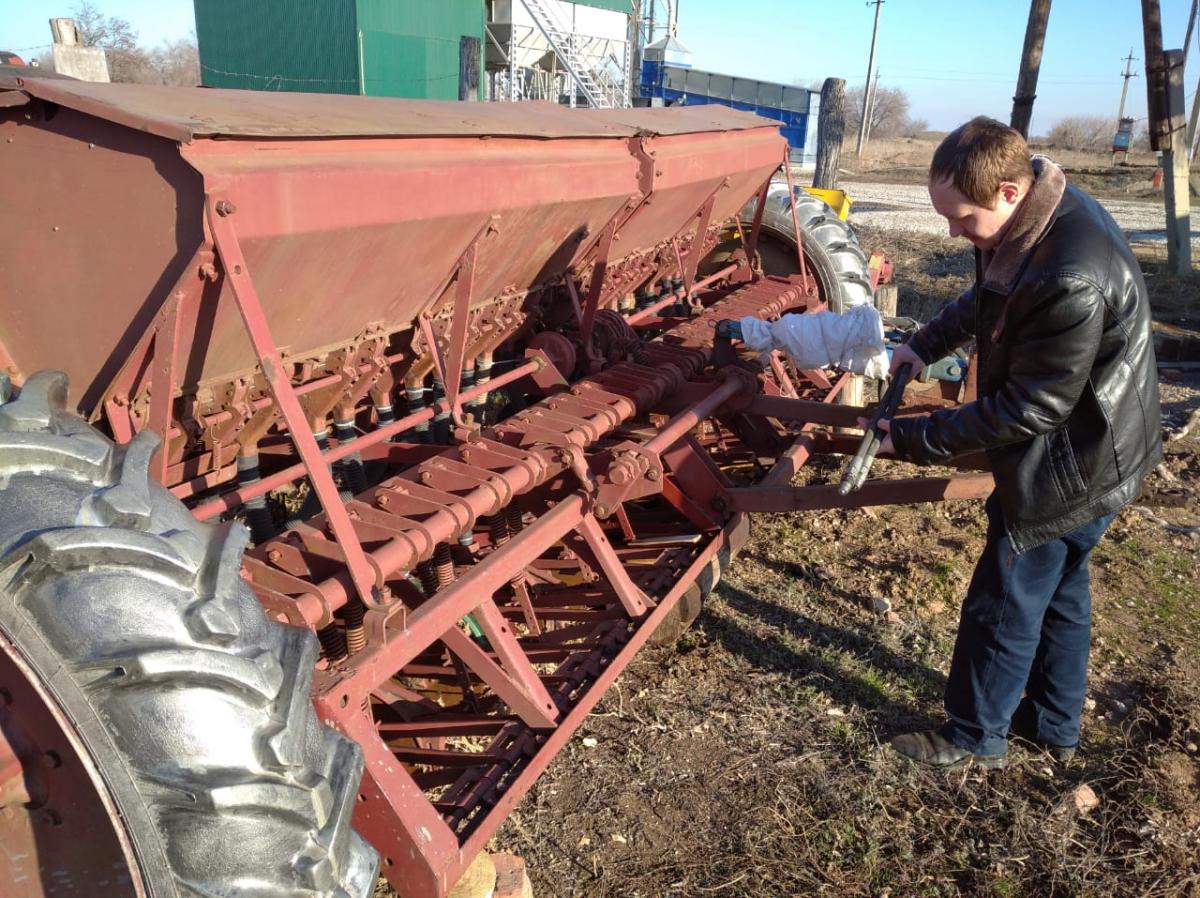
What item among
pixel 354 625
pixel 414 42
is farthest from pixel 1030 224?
pixel 414 42

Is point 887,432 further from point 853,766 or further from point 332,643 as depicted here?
point 332,643

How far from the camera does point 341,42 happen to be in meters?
20.7

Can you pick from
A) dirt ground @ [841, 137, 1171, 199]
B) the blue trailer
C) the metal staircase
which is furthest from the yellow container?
the blue trailer

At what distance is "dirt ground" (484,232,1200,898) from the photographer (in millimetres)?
2602

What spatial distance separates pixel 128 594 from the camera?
4.72 feet

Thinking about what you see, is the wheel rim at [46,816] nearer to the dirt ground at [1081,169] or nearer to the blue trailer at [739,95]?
the dirt ground at [1081,169]

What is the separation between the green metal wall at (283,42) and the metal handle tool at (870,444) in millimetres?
20085

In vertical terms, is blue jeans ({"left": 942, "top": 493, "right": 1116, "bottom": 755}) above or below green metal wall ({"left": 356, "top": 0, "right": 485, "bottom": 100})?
below

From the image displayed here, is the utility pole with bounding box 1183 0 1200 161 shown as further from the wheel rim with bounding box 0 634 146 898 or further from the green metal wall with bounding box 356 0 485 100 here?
the wheel rim with bounding box 0 634 146 898

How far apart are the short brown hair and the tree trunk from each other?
8.17m

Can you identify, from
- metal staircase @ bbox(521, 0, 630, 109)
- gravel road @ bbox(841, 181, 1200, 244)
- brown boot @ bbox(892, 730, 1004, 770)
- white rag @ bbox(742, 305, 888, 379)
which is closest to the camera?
brown boot @ bbox(892, 730, 1004, 770)

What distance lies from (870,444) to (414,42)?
21873 millimetres

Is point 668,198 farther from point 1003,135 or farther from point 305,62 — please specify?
point 305,62

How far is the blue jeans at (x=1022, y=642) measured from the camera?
9.12ft
